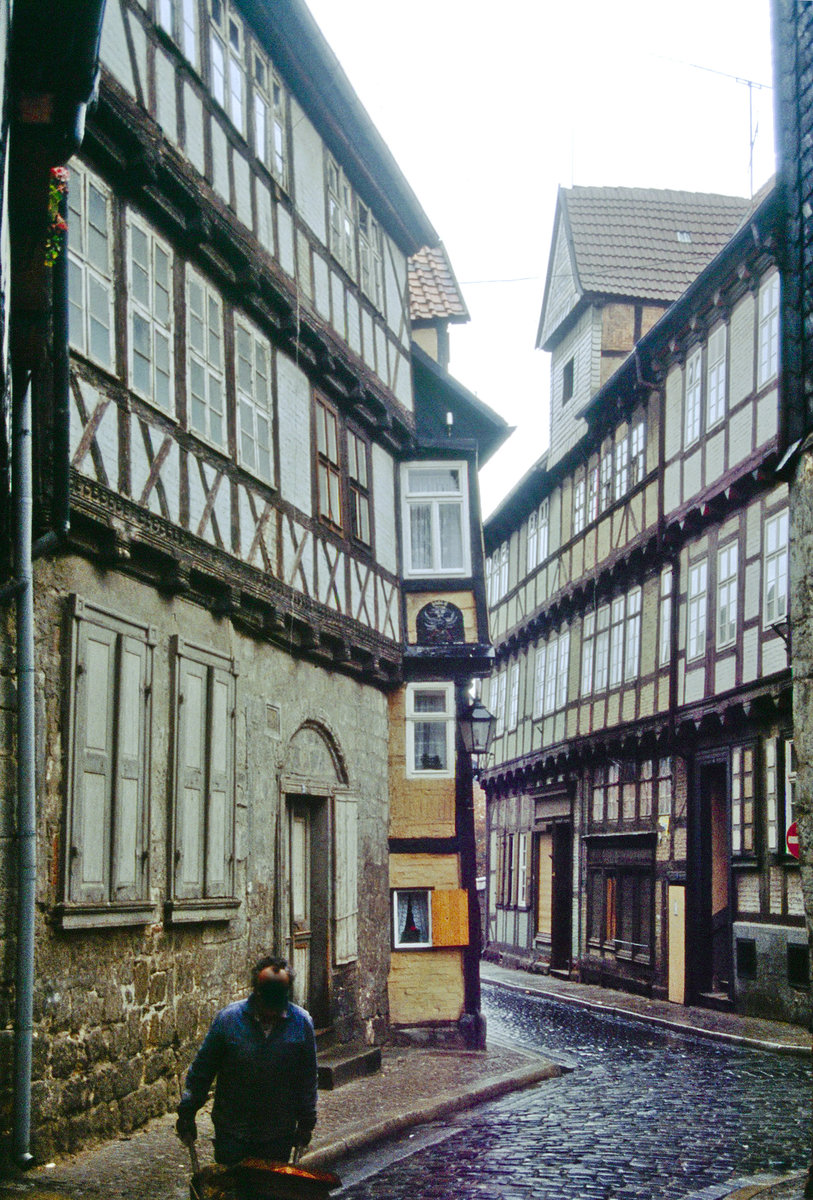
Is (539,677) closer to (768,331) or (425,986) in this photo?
(768,331)

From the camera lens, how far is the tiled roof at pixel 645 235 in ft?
106

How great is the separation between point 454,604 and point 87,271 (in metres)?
9.06

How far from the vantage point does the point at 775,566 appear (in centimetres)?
2092

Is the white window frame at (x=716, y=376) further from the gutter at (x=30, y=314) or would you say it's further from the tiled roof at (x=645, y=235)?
the gutter at (x=30, y=314)

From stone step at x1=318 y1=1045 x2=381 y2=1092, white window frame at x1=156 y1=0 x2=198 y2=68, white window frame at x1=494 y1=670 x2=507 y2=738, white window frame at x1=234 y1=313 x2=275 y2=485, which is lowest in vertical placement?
stone step at x1=318 y1=1045 x2=381 y2=1092

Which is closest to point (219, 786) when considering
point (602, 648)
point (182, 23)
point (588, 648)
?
point (182, 23)

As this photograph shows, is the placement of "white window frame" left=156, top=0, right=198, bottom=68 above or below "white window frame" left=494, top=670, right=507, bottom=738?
above

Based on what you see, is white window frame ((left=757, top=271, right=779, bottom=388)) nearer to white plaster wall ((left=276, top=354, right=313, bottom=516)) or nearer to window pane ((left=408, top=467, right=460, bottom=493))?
window pane ((left=408, top=467, right=460, bottom=493))

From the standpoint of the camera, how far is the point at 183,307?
39.6 feet

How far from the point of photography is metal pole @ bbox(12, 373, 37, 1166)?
8.73m

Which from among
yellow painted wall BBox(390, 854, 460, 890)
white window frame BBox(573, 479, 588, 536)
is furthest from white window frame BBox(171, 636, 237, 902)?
white window frame BBox(573, 479, 588, 536)

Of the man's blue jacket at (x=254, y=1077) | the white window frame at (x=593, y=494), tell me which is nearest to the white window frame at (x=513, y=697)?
the white window frame at (x=593, y=494)

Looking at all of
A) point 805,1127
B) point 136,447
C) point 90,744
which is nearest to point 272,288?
point 136,447

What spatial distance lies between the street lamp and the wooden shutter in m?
1.68
